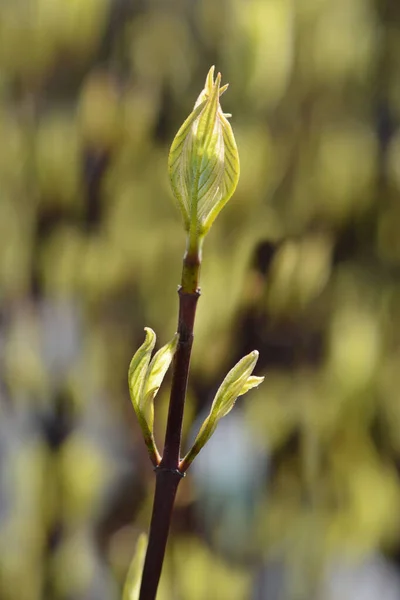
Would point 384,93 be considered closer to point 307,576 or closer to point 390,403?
point 390,403

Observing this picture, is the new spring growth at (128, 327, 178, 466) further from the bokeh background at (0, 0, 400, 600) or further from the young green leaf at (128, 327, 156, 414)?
the bokeh background at (0, 0, 400, 600)

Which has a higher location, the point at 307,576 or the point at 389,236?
the point at 389,236

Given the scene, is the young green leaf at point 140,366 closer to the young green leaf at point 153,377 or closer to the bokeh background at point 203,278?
the young green leaf at point 153,377

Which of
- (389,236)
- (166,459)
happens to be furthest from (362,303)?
(166,459)

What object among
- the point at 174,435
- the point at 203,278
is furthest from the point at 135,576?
the point at 203,278

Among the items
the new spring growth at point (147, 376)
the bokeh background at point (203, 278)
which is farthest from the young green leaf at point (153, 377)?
the bokeh background at point (203, 278)

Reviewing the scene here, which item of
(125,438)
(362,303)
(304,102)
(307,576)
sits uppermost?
(304,102)

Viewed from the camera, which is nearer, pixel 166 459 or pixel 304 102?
pixel 166 459

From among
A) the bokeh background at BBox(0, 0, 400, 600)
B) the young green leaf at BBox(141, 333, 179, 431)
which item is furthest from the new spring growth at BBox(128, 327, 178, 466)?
the bokeh background at BBox(0, 0, 400, 600)
